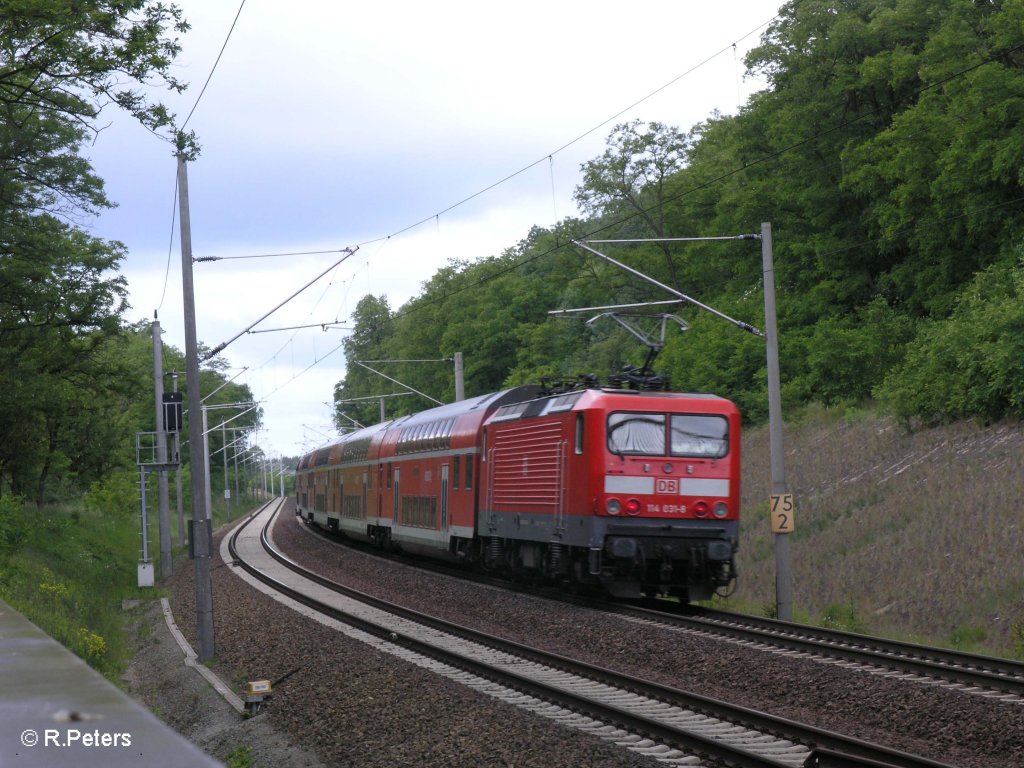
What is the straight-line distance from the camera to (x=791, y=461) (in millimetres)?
32688

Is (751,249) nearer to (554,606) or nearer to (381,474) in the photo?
(381,474)

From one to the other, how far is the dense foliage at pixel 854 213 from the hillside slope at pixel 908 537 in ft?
4.42

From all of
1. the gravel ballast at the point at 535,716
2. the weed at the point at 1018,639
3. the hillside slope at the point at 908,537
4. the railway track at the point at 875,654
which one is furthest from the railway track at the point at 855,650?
the hillside slope at the point at 908,537

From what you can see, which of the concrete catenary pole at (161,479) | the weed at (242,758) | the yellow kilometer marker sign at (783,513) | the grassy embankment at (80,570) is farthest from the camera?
the concrete catenary pole at (161,479)

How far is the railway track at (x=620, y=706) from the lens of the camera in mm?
8414

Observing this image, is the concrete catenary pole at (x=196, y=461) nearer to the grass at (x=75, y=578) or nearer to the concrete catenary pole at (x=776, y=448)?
the grass at (x=75, y=578)

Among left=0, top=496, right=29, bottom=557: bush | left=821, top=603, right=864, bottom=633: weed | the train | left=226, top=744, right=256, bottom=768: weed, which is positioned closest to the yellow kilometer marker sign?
the train

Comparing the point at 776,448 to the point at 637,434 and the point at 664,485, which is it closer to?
the point at 664,485

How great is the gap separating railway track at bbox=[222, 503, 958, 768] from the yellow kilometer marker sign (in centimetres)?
547

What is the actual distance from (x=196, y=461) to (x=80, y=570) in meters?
15.6

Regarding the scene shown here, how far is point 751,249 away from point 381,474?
18693mm

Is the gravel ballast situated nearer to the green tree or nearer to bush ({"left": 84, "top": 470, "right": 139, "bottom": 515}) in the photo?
the green tree

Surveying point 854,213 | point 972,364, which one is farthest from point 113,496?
point 972,364

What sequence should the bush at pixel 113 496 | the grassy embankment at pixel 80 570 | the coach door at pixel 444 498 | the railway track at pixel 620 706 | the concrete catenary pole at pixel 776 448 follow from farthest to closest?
the bush at pixel 113 496
the coach door at pixel 444 498
the concrete catenary pole at pixel 776 448
the grassy embankment at pixel 80 570
the railway track at pixel 620 706
